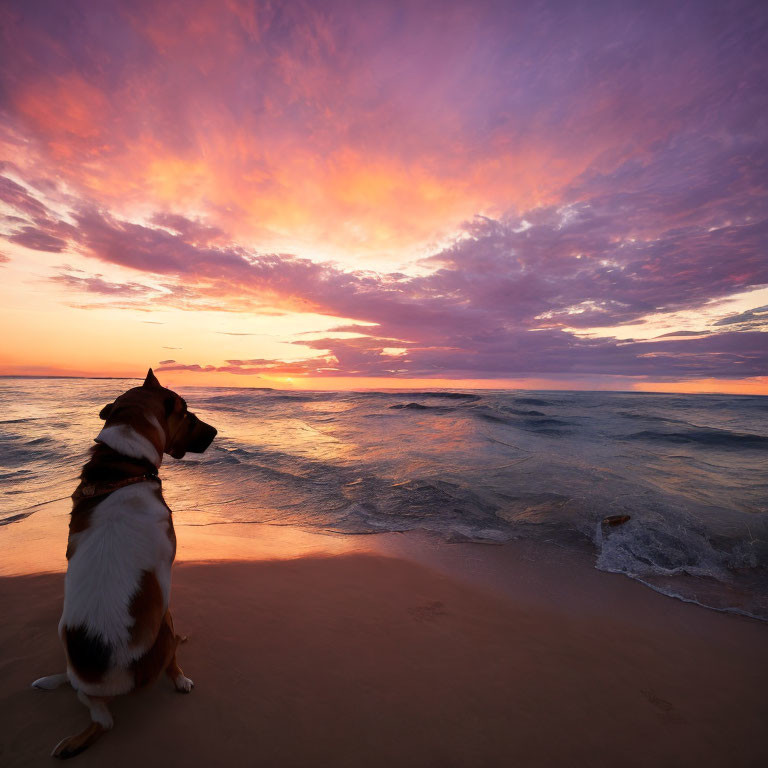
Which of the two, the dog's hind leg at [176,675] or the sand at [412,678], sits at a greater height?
the dog's hind leg at [176,675]

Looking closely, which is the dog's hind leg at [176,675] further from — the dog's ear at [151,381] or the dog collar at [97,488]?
the dog's ear at [151,381]

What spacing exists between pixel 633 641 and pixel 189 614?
14.1 ft

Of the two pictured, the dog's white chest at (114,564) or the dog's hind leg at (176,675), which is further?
the dog's hind leg at (176,675)

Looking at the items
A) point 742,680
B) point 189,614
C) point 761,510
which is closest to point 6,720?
point 189,614

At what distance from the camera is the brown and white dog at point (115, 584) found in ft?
6.87

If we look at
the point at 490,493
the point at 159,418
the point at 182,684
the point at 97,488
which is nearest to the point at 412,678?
the point at 182,684

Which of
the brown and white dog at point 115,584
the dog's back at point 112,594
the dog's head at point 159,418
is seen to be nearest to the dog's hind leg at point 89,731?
the brown and white dog at point 115,584

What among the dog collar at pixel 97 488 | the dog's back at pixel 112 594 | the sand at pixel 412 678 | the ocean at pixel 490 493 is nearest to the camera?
the dog's back at pixel 112 594

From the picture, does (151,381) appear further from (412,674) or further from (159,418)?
(412,674)

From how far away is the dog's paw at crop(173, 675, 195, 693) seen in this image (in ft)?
8.48

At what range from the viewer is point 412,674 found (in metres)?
2.86

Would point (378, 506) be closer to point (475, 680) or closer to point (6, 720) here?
point (475, 680)

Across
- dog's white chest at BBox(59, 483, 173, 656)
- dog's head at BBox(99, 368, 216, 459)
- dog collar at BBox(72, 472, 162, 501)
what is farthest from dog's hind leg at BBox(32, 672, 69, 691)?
dog's head at BBox(99, 368, 216, 459)

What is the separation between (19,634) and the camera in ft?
10.2
